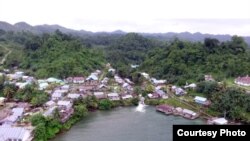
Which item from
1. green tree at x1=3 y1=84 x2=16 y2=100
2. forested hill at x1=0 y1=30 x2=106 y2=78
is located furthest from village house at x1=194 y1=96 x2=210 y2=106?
green tree at x1=3 y1=84 x2=16 y2=100

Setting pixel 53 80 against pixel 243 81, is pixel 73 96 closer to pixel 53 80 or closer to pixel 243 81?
pixel 53 80

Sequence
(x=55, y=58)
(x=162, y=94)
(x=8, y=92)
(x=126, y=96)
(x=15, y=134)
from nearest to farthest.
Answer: (x=15, y=134) < (x=8, y=92) < (x=126, y=96) < (x=162, y=94) < (x=55, y=58)

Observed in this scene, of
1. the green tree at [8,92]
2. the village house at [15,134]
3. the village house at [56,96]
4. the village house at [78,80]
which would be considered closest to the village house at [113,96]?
the village house at [56,96]

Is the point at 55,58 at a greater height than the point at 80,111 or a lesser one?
greater

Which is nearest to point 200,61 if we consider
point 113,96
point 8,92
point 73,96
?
point 113,96

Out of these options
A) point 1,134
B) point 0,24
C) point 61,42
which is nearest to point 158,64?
point 61,42

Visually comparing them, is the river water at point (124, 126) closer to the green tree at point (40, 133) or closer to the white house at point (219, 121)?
the green tree at point (40, 133)

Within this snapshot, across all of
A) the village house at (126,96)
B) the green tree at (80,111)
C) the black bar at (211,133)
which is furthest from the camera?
the village house at (126,96)
